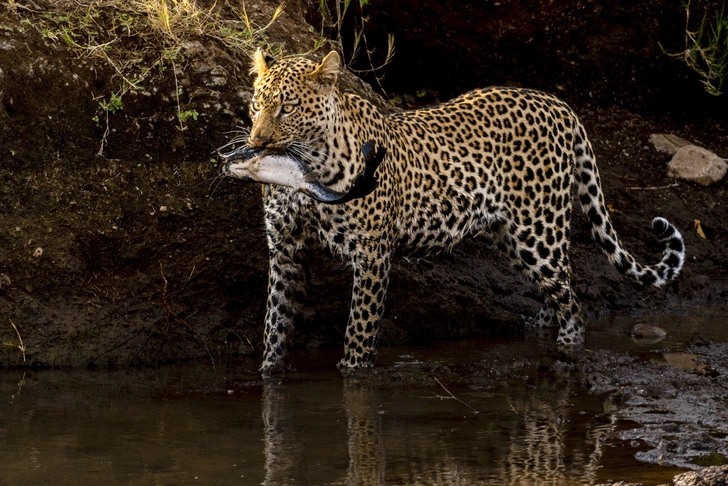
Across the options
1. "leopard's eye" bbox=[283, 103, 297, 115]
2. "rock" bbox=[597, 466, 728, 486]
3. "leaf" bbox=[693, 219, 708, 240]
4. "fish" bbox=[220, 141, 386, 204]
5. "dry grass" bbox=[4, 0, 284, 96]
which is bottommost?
"rock" bbox=[597, 466, 728, 486]

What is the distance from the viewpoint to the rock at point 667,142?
11.9 metres

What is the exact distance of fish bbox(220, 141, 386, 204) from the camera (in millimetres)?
7027

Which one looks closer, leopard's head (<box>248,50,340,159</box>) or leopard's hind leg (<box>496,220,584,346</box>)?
leopard's head (<box>248,50,340,159</box>)

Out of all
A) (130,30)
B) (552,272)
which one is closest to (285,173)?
(552,272)

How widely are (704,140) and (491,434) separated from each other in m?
6.76

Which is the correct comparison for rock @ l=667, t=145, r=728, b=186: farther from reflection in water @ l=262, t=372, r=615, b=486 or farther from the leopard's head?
the leopard's head

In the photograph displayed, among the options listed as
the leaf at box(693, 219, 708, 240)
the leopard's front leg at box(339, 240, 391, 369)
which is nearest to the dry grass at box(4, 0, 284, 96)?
the leopard's front leg at box(339, 240, 391, 369)

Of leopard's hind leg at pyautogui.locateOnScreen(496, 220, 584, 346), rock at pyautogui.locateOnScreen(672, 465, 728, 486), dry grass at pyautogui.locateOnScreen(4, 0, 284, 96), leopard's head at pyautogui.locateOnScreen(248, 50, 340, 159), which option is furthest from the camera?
dry grass at pyautogui.locateOnScreen(4, 0, 284, 96)

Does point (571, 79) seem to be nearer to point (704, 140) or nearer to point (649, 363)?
point (704, 140)

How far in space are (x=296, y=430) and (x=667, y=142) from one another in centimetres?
670

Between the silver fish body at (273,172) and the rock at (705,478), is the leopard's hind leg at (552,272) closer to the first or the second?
the silver fish body at (273,172)

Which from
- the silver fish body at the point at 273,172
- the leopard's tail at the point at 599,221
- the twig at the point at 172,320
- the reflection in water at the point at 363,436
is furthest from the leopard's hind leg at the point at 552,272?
the twig at the point at 172,320

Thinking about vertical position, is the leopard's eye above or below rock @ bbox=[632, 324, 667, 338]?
above

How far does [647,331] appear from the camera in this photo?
918 centimetres
